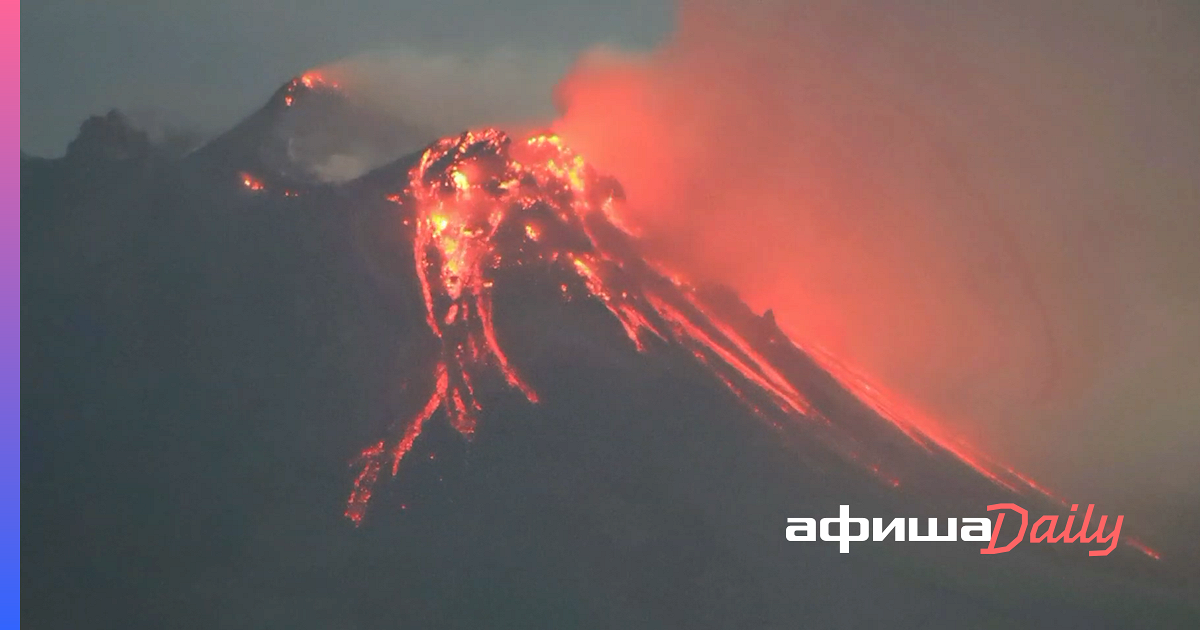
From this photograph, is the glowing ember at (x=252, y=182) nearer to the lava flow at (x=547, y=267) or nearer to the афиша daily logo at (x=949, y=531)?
the lava flow at (x=547, y=267)

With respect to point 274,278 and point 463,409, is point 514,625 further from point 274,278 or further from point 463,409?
point 274,278

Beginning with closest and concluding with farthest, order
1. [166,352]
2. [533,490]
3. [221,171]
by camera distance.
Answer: [533,490] → [166,352] → [221,171]

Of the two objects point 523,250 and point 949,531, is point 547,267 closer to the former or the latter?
point 523,250

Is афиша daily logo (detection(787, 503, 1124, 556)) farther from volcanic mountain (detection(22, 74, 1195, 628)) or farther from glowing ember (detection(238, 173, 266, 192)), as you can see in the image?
glowing ember (detection(238, 173, 266, 192))

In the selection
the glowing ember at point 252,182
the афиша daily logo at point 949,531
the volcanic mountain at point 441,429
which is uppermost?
the glowing ember at point 252,182

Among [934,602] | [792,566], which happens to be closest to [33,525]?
[792,566]

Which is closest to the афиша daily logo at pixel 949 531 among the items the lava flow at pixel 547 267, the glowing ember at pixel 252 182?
the lava flow at pixel 547 267

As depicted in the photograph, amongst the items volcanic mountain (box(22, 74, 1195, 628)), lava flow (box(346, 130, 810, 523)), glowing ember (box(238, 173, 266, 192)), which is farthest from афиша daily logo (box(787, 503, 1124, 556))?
glowing ember (box(238, 173, 266, 192))
